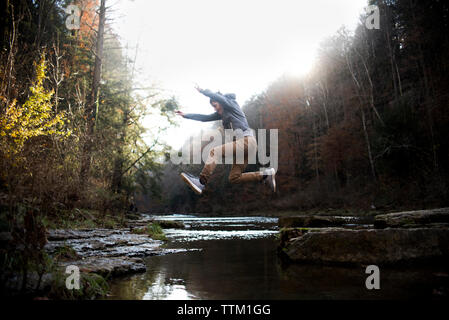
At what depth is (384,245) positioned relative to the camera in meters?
3.81

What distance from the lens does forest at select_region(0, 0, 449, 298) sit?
232 inches

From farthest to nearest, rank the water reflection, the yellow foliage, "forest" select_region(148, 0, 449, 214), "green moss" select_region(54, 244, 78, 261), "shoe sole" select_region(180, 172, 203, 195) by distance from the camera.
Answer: "forest" select_region(148, 0, 449, 214) → the yellow foliage → "shoe sole" select_region(180, 172, 203, 195) → "green moss" select_region(54, 244, 78, 261) → the water reflection

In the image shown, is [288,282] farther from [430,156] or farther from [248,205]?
[248,205]

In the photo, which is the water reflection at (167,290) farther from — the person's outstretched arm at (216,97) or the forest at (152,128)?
the person's outstretched arm at (216,97)

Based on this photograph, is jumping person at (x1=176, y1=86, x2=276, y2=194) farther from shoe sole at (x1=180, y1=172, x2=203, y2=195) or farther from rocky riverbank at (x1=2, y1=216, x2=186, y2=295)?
rocky riverbank at (x1=2, y1=216, x2=186, y2=295)

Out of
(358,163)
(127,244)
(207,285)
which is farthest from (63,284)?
(358,163)

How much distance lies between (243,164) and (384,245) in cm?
229

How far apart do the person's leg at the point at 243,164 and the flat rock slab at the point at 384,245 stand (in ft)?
5.47

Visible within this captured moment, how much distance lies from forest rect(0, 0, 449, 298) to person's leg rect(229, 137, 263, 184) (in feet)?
8.95

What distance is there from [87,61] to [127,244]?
11210mm

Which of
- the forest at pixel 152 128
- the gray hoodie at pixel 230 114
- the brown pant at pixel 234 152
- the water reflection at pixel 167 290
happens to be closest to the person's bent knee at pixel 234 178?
the brown pant at pixel 234 152

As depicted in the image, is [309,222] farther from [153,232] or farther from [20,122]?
[20,122]

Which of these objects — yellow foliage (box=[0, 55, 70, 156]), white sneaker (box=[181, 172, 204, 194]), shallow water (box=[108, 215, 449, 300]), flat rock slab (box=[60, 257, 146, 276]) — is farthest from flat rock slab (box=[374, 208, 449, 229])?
yellow foliage (box=[0, 55, 70, 156])
